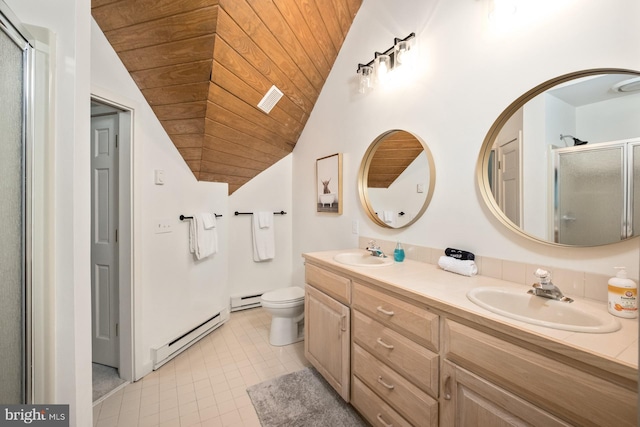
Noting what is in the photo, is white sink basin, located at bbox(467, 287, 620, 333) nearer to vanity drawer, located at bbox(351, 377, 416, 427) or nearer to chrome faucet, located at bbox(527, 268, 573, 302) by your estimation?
chrome faucet, located at bbox(527, 268, 573, 302)

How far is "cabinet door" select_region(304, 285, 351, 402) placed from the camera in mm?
1475

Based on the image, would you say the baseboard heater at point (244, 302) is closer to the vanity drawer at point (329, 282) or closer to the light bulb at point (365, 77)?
the vanity drawer at point (329, 282)

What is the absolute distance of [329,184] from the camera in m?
2.44

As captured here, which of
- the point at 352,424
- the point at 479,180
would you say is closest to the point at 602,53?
the point at 479,180

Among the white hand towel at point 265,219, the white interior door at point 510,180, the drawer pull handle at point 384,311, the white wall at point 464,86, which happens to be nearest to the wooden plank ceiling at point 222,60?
the white wall at point 464,86

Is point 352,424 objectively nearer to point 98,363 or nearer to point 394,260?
point 394,260

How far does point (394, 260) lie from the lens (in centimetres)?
170

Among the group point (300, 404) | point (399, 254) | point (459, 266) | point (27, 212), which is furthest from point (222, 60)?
point (300, 404)

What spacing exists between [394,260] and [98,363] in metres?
2.35

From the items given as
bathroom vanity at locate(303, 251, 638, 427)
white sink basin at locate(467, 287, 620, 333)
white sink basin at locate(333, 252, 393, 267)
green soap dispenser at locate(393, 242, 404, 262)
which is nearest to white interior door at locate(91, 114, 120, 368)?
bathroom vanity at locate(303, 251, 638, 427)

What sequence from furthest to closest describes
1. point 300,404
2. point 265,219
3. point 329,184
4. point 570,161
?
point 265,219 < point 329,184 < point 300,404 < point 570,161

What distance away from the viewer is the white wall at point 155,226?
5.58ft

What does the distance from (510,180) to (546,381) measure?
85 centimetres

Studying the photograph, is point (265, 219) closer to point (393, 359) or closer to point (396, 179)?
point (396, 179)
